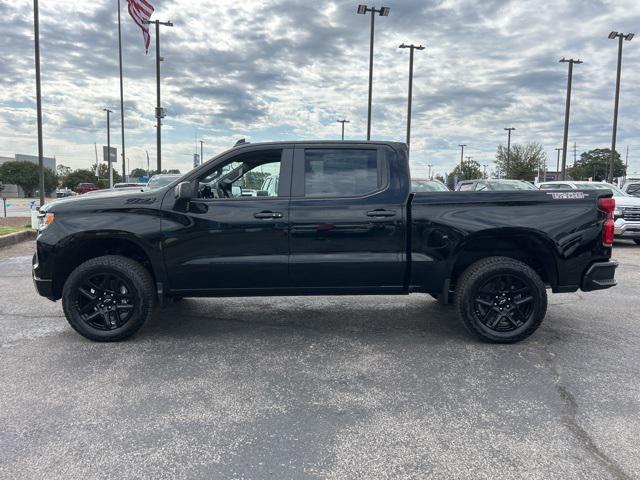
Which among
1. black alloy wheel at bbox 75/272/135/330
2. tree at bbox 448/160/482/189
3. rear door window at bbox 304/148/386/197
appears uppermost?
tree at bbox 448/160/482/189

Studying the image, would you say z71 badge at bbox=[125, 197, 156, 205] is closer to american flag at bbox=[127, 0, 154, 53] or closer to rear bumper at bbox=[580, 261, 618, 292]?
rear bumper at bbox=[580, 261, 618, 292]

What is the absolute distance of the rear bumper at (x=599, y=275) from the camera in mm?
4582

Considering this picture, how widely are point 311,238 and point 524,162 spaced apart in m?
67.2

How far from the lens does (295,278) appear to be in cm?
456

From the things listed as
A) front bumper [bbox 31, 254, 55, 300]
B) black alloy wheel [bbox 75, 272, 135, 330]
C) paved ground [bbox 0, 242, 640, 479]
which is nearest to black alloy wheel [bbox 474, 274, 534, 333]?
paved ground [bbox 0, 242, 640, 479]

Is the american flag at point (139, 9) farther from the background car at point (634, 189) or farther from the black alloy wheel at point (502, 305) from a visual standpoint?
the black alloy wheel at point (502, 305)

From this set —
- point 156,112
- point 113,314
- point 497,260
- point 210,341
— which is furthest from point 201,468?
point 156,112

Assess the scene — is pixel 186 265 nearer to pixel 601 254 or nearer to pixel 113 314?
pixel 113 314

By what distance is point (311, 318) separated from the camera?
18.1ft

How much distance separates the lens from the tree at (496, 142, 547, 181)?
209 ft

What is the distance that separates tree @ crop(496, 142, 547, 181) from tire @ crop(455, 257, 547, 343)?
62.8 metres

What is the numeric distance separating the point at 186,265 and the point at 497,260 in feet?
9.66

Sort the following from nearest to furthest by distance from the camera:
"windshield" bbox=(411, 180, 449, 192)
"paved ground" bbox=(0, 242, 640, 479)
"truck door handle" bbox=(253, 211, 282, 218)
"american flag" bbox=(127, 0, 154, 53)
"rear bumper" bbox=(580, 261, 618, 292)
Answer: "paved ground" bbox=(0, 242, 640, 479) < "truck door handle" bbox=(253, 211, 282, 218) < "rear bumper" bbox=(580, 261, 618, 292) < "windshield" bbox=(411, 180, 449, 192) < "american flag" bbox=(127, 0, 154, 53)

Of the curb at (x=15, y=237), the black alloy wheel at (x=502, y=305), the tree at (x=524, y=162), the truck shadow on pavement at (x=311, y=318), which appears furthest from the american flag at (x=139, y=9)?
the tree at (x=524, y=162)
